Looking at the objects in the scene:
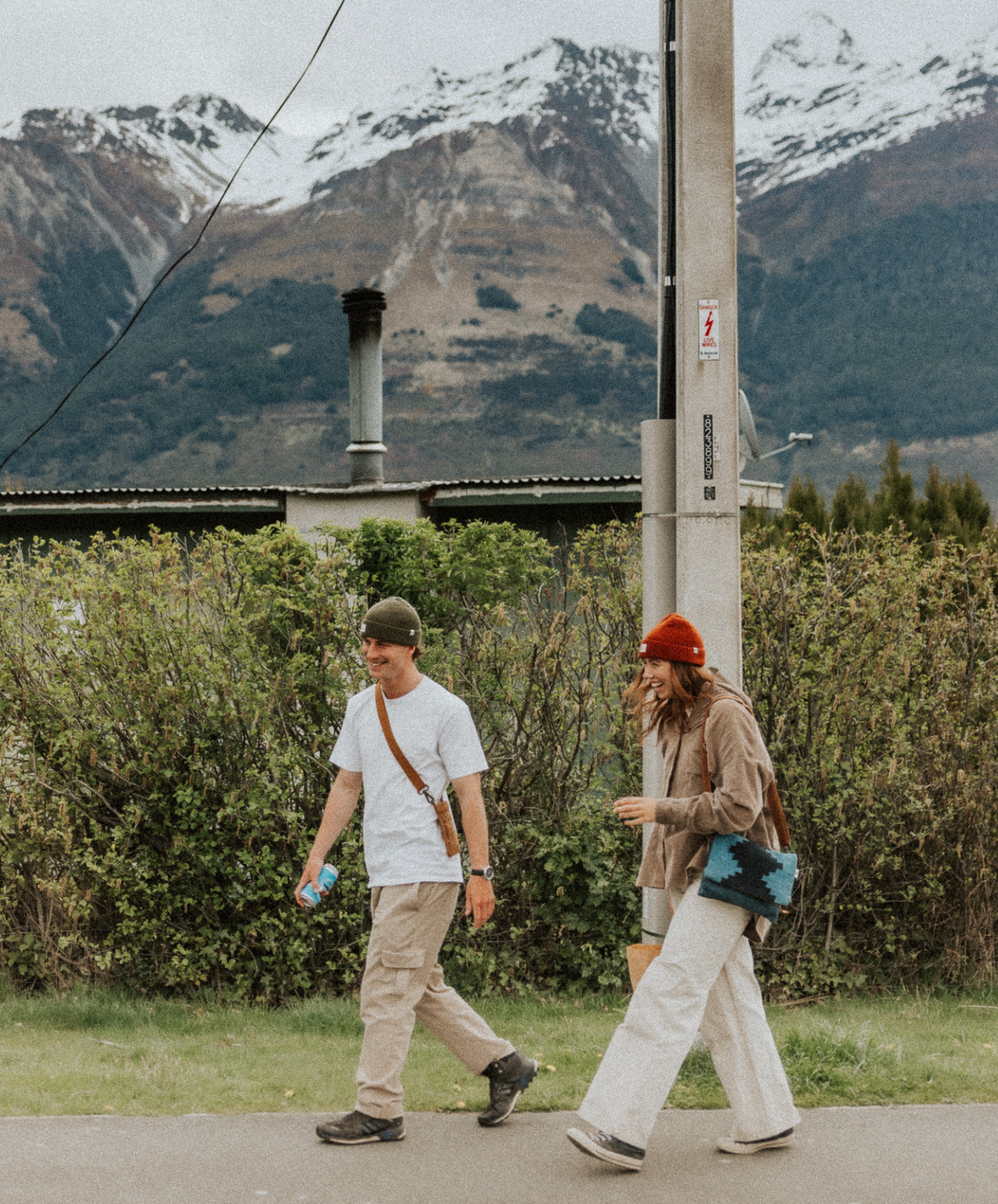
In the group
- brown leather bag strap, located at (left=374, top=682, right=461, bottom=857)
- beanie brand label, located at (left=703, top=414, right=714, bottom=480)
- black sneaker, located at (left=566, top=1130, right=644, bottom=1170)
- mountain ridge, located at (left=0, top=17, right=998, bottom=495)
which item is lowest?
black sneaker, located at (left=566, top=1130, right=644, bottom=1170)

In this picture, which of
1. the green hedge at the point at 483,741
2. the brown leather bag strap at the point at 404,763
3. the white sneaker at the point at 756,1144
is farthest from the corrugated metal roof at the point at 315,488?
the white sneaker at the point at 756,1144

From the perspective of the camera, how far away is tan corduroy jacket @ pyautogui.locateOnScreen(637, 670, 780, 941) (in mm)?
4609

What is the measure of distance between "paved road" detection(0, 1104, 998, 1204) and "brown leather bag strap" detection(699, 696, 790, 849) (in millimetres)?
1091

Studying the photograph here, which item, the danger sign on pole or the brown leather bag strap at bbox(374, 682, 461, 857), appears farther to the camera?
the danger sign on pole

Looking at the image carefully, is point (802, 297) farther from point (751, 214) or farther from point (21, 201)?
point (21, 201)

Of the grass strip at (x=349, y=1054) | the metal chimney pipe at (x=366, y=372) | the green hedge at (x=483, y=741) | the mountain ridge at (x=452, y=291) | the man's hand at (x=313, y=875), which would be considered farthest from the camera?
the mountain ridge at (x=452, y=291)

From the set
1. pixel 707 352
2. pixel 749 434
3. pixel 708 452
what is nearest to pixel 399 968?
pixel 708 452

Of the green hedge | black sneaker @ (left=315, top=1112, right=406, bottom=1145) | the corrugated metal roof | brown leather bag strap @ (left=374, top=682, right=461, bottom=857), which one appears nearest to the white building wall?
the corrugated metal roof

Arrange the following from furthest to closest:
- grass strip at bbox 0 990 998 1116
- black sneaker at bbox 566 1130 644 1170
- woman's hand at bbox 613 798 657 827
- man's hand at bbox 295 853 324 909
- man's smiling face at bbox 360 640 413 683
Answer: grass strip at bbox 0 990 998 1116 < man's hand at bbox 295 853 324 909 < man's smiling face at bbox 360 640 413 683 < woman's hand at bbox 613 798 657 827 < black sneaker at bbox 566 1130 644 1170

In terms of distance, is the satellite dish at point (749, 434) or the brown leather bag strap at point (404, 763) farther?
the satellite dish at point (749, 434)

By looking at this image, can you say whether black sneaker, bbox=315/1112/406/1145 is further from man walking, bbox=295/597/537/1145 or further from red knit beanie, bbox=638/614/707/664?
red knit beanie, bbox=638/614/707/664

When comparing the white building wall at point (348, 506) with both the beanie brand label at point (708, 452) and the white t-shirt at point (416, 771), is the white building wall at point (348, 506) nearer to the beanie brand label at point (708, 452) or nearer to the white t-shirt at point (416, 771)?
the beanie brand label at point (708, 452)

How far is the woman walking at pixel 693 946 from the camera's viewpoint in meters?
4.58

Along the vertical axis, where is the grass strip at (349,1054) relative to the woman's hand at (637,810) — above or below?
below
